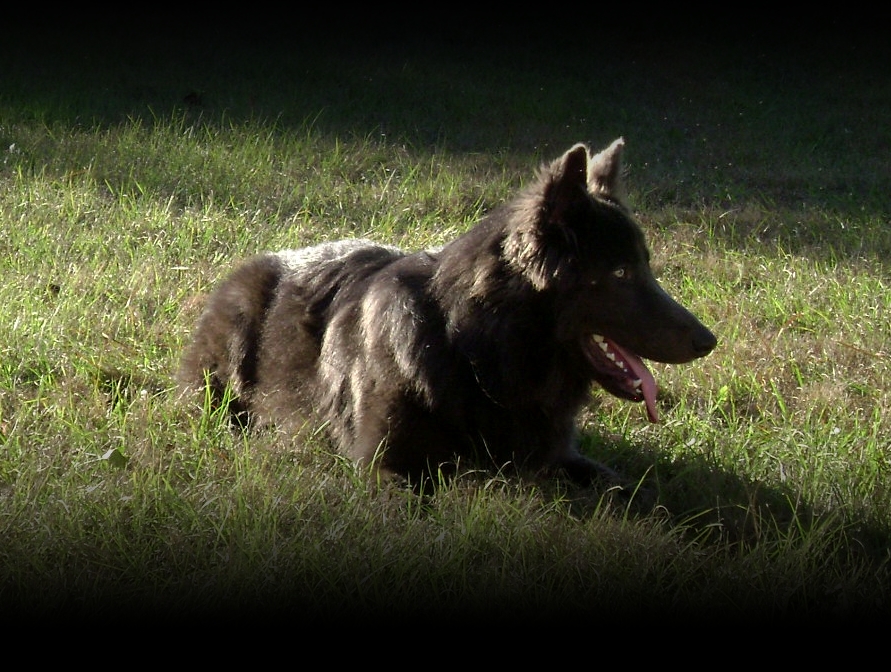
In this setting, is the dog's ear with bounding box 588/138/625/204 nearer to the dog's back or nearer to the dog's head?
the dog's head

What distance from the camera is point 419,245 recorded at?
6.91 meters

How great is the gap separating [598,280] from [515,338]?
37 centimetres

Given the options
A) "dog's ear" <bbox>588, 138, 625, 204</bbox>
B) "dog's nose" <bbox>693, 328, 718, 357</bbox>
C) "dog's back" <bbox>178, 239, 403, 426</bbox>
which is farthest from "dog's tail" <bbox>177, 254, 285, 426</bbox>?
"dog's nose" <bbox>693, 328, 718, 357</bbox>

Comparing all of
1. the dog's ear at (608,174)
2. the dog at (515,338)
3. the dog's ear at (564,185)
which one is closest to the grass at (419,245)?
the dog at (515,338)

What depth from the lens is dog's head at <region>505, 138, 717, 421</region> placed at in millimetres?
3844

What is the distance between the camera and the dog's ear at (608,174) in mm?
4219

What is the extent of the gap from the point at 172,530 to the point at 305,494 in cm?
51

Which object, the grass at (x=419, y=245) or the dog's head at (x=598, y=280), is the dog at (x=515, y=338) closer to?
the dog's head at (x=598, y=280)

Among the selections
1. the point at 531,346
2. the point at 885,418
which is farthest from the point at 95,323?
the point at 885,418

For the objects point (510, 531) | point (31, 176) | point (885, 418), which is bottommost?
point (31, 176)

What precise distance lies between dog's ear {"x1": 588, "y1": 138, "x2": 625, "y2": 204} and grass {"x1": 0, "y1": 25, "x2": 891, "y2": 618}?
116cm

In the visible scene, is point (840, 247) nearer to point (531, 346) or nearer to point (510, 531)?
point (531, 346)

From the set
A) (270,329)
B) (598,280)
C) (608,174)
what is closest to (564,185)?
(598,280)

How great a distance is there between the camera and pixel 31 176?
7906 millimetres
